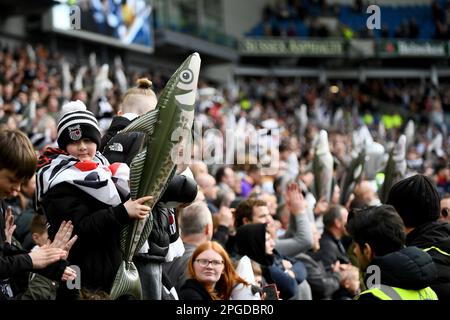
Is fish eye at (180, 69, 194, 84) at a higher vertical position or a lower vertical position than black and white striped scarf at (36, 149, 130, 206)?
higher

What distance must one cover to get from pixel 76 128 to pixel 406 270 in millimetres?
1557

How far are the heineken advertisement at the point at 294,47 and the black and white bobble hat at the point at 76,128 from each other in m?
28.9

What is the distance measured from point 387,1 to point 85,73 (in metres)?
24.5

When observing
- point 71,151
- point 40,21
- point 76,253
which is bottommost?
point 76,253

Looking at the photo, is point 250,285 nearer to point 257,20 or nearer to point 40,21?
point 40,21

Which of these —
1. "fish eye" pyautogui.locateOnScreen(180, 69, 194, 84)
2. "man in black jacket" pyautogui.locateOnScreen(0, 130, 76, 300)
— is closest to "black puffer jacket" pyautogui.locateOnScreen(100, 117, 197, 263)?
"fish eye" pyautogui.locateOnScreen(180, 69, 194, 84)

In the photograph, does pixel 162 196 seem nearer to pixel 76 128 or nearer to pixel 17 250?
pixel 76 128

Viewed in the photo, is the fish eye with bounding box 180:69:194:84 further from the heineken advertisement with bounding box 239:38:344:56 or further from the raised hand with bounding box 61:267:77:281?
the heineken advertisement with bounding box 239:38:344:56

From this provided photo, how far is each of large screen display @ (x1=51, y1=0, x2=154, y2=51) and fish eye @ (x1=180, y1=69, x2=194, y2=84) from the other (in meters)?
16.1

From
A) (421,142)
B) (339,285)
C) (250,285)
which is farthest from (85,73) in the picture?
(250,285)

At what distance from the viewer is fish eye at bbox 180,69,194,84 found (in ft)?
11.1

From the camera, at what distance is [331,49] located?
33094mm

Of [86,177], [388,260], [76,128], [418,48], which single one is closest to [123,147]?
[76,128]

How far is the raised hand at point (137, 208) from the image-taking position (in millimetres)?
3242
